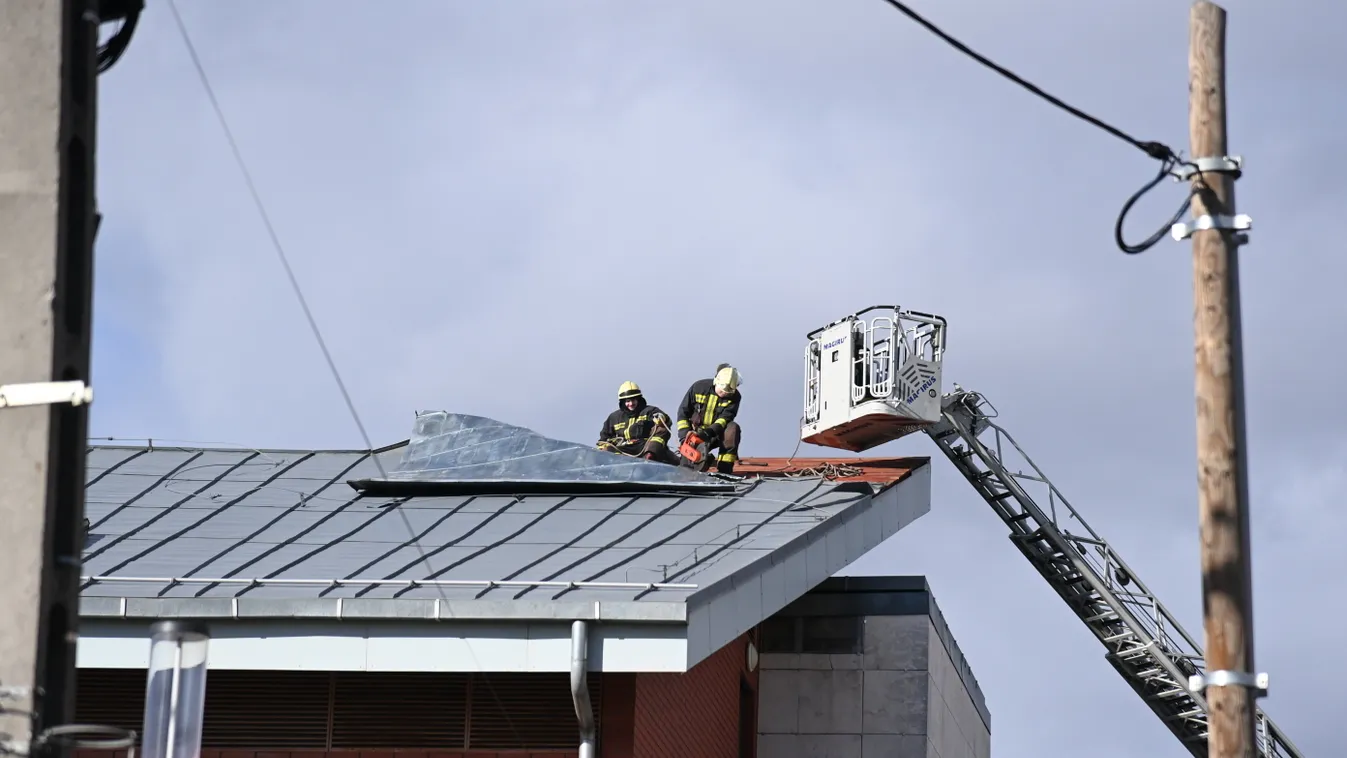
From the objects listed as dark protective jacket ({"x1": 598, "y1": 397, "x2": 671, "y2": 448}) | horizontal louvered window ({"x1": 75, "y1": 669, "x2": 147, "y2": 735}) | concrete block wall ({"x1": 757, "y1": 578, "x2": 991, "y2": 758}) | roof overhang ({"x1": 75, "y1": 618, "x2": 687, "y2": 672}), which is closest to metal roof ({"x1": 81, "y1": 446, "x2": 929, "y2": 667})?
roof overhang ({"x1": 75, "y1": 618, "x2": 687, "y2": 672})

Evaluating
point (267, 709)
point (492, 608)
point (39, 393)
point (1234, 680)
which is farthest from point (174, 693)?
point (267, 709)

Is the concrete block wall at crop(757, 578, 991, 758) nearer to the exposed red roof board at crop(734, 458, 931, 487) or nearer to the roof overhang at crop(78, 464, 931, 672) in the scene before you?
the exposed red roof board at crop(734, 458, 931, 487)

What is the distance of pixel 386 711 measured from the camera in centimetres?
1658

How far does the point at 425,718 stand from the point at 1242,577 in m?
8.43

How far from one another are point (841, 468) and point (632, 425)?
8.94ft

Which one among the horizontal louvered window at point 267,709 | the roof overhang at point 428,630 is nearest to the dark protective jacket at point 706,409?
the roof overhang at point 428,630

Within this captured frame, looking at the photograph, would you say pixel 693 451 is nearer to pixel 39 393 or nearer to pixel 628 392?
pixel 628 392

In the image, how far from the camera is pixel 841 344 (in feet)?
82.8

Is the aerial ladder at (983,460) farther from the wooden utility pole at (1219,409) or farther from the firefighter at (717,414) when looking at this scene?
the wooden utility pole at (1219,409)

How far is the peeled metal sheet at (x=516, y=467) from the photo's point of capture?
2064 centimetres

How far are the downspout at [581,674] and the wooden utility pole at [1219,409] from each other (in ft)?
20.3

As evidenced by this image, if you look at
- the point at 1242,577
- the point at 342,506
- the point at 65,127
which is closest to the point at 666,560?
the point at 342,506

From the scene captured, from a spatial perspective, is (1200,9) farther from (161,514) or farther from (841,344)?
(841,344)

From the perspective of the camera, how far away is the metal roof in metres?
16.1
